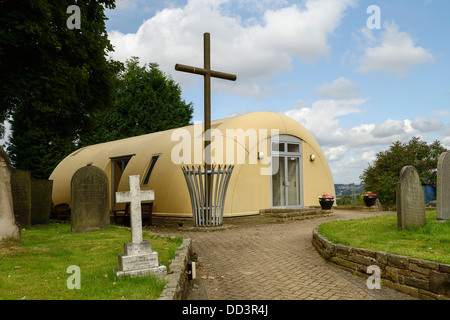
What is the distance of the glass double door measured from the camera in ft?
51.3

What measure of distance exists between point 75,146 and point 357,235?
2614cm

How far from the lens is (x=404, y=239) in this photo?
7.12 meters

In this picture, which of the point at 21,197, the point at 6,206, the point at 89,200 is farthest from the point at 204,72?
the point at 6,206

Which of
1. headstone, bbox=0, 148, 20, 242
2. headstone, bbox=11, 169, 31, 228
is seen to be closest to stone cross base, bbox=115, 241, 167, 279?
headstone, bbox=0, 148, 20, 242

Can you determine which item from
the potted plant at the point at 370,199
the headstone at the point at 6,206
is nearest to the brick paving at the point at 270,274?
the headstone at the point at 6,206

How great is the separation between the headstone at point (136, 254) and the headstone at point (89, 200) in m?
5.62

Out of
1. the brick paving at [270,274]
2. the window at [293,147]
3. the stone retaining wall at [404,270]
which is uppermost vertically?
the window at [293,147]

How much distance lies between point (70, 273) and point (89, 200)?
5743mm

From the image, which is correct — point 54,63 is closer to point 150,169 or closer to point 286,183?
point 150,169

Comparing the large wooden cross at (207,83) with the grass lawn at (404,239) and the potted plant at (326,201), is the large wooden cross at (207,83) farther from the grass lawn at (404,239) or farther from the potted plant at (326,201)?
the potted plant at (326,201)

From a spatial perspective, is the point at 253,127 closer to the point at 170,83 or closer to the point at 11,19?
the point at 11,19

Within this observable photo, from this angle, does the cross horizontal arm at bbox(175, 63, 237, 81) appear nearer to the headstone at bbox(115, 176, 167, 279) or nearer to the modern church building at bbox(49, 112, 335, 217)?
the modern church building at bbox(49, 112, 335, 217)

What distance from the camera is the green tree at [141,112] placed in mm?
29344

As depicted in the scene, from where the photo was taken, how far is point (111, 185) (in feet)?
63.4
